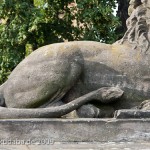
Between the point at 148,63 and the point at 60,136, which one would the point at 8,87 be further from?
the point at 148,63

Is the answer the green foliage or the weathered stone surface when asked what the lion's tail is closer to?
the weathered stone surface

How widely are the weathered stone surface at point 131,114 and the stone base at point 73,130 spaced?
0.33 feet

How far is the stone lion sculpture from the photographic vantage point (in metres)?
6.29

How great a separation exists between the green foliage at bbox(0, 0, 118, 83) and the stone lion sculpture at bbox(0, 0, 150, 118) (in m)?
7.73

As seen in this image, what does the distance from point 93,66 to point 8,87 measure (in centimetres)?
101

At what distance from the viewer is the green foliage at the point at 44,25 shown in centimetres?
1444

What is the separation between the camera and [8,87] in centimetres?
645

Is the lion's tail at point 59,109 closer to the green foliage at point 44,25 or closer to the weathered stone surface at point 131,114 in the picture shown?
the weathered stone surface at point 131,114

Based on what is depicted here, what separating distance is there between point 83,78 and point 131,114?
806mm

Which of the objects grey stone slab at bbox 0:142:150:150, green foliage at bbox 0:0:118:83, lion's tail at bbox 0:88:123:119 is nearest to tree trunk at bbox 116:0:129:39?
green foliage at bbox 0:0:118:83

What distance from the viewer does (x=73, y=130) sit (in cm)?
577

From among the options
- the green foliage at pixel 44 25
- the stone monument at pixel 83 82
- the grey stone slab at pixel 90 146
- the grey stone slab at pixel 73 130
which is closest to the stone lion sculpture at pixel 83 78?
A: the stone monument at pixel 83 82

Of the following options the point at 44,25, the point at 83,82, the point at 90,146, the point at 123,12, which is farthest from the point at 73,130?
the point at 123,12

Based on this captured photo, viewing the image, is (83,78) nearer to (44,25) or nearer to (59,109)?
(59,109)
